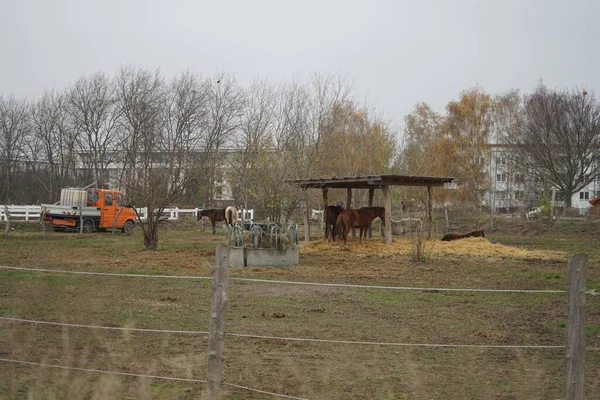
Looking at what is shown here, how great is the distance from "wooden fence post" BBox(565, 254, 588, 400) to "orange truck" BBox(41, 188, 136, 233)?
2912 cm

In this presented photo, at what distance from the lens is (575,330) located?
5.23m

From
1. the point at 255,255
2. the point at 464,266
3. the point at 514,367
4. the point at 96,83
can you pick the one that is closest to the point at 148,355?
the point at 514,367

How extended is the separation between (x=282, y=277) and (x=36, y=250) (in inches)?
360

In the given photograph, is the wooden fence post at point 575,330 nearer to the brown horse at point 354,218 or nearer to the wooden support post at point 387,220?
the brown horse at point 354,218

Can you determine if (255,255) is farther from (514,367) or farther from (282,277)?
(514,367)

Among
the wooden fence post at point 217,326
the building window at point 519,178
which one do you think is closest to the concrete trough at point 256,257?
the wooden fence post at point 217,326

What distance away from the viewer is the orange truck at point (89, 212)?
1265 inches

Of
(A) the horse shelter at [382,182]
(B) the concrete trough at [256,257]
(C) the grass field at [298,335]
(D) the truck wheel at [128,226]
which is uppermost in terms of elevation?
(A) the horse shelter at [382,182]

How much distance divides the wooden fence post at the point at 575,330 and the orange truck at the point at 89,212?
29119 millimetres

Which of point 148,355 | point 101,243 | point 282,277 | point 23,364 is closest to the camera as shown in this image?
point 23,364

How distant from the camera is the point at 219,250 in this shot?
5.14 m

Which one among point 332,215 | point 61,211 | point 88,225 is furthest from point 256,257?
point 88,225

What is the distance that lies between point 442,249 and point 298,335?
1489 cm

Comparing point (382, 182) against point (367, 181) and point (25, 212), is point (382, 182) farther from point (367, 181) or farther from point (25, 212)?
point (25, 212)
